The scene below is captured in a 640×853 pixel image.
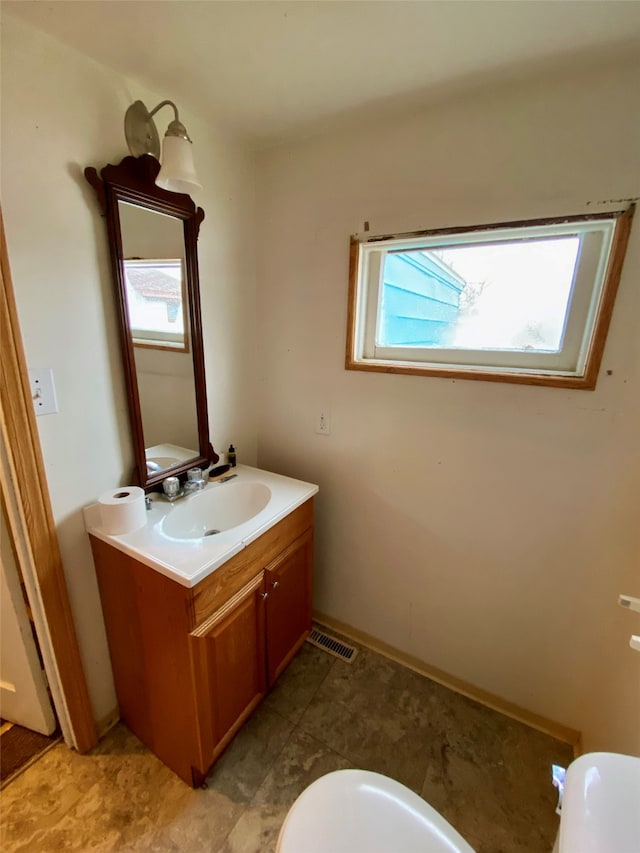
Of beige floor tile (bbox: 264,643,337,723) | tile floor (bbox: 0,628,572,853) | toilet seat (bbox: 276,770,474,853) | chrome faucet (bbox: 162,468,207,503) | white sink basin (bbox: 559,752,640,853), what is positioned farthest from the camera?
beige floor tile (bbox: 264,643,337,723)

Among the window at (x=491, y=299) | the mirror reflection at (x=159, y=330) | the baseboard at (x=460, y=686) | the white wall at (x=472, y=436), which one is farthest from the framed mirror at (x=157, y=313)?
the baseboard at (x=460, y=686)

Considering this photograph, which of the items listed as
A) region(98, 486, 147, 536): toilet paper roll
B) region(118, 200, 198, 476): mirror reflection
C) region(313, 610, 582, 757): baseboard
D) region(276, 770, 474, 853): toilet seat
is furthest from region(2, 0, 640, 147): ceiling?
region(313, 610, 582, 757): baseboard

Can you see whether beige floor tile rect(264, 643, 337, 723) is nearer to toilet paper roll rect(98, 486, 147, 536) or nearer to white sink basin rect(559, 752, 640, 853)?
toilet paper roll rect(98, 486, 147, 536)

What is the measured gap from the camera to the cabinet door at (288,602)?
4.43 feet

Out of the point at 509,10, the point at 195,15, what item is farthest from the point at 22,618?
the point at 509,10

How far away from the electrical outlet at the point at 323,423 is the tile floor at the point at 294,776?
43.3 inches

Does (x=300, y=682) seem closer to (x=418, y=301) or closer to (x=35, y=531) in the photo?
(x=35, y=531)

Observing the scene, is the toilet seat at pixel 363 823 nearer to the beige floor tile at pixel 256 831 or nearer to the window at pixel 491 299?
the beige floor tile at pixel 256 831

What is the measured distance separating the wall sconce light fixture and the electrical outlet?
36.7 inches

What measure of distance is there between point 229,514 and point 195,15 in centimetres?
152

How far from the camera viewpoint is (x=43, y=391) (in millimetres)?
1021

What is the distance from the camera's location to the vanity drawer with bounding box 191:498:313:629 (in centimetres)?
102

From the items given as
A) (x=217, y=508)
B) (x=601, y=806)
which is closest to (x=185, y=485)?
(x=217, y=508)

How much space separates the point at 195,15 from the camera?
0.87 metres
